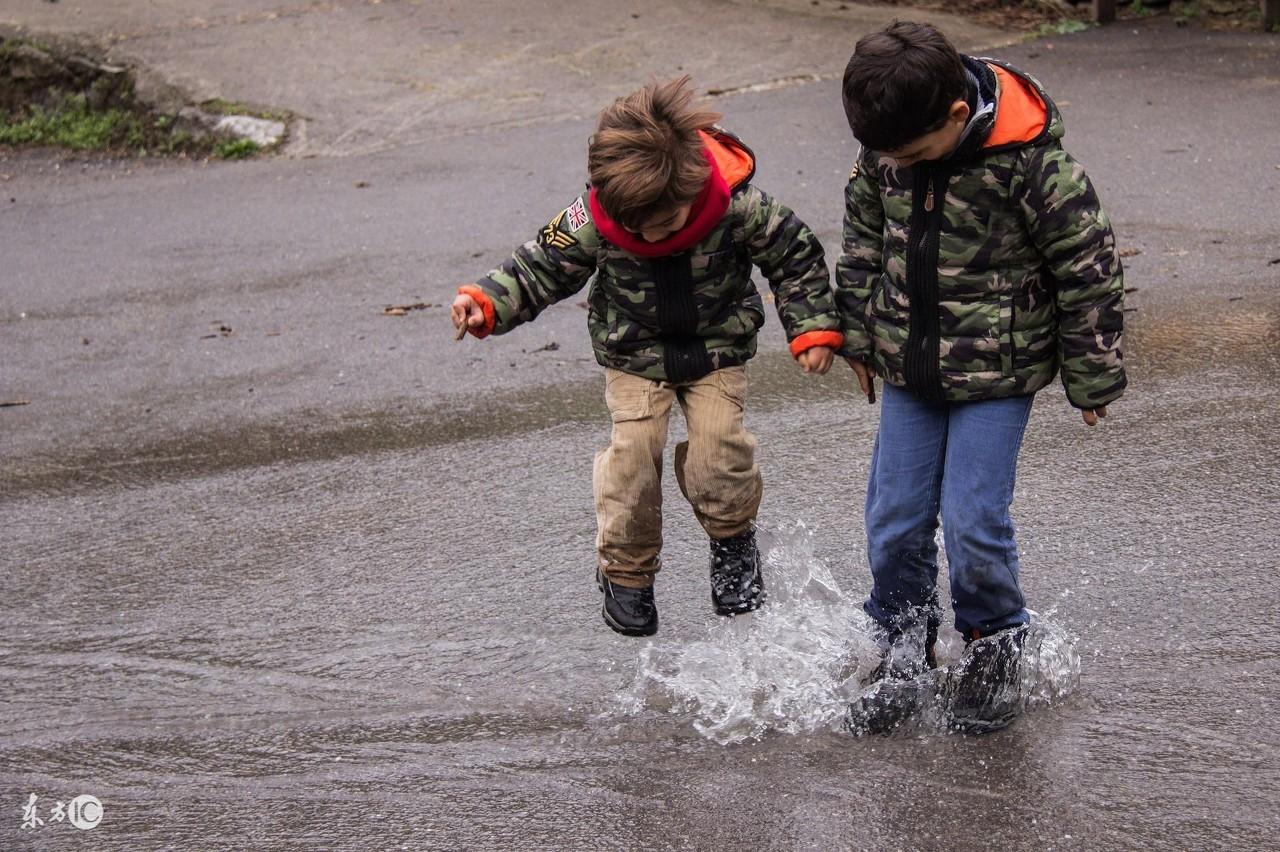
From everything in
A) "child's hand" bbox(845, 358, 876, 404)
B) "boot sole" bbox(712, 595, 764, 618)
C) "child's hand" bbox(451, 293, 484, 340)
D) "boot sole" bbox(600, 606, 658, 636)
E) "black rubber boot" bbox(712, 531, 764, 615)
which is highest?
"child's hand" bbox(451, 293, 484, 340)

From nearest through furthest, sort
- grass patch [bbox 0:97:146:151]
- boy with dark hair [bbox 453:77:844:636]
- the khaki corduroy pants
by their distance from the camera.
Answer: boy with dark hair [bbox 453:77:844:636], the khaki corduroy pants, grass patch [bbox 0:97:146:151]

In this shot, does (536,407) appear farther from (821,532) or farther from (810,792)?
(810,792)

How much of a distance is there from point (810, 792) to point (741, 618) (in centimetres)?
85

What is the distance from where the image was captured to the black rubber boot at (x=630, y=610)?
12.8 feet

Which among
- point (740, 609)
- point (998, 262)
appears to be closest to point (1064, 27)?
point (740, 609)

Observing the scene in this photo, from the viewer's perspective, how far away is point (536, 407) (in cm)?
590

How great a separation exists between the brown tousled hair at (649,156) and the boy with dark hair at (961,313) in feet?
1.37

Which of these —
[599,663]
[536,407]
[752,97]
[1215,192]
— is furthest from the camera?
[752,97]

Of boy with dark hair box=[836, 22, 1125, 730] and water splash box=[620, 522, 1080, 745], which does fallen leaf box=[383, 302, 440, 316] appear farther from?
boy with dark hair box=[836, 22, 1125, 730]

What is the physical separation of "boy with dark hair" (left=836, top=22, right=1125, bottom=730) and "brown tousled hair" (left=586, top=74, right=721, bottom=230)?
1.37ft

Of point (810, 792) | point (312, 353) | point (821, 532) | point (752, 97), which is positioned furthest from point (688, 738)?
point (752, 97)

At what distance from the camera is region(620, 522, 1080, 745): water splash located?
3684mm

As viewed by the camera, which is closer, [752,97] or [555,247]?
[555,247]

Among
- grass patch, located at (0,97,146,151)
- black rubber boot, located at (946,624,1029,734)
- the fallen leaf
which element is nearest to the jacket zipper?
black rubber boot, located at (946,624,1029,734)
